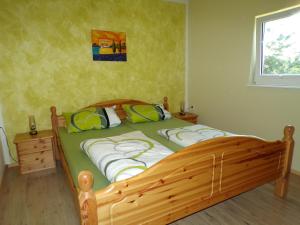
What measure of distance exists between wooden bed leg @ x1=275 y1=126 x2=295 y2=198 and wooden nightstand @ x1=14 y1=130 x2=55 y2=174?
2.59 metres

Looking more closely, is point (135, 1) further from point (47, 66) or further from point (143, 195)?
point (143, 195)

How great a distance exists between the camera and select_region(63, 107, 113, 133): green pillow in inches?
103

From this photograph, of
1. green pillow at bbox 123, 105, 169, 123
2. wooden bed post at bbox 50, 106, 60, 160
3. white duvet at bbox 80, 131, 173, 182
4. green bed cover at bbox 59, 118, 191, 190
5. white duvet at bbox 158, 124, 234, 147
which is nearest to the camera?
white duvet at bbox 80, 131, 173, 182

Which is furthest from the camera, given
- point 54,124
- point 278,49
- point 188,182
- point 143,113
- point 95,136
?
point 143,113

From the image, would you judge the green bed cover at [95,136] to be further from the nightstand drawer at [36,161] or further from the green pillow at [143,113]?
the nightstand drawer at [36,161]

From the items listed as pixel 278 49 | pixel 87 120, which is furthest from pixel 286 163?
pixel 87 120

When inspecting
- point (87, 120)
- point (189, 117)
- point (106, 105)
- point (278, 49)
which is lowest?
point (189, 117)

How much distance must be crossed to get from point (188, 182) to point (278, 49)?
207cm

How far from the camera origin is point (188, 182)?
146cm

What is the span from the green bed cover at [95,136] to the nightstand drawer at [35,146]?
0.23 m

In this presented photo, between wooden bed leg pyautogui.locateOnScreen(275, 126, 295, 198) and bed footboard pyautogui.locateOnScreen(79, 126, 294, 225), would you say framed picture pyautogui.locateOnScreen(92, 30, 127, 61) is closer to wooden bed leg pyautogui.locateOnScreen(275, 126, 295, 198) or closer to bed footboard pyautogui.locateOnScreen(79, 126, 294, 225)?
bed footboard pyautogui.locateOnScreen(79, 126, 294, 225)

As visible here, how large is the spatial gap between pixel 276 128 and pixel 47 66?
3.01 metres

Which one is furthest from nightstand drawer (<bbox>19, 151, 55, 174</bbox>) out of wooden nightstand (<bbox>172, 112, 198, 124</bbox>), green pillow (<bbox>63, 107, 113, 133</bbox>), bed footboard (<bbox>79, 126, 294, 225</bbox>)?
wooden nightstand (<bbox>172, 112, 198, 124</bbox>)

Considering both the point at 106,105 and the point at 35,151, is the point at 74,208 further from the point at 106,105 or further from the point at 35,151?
the point at 106,105
